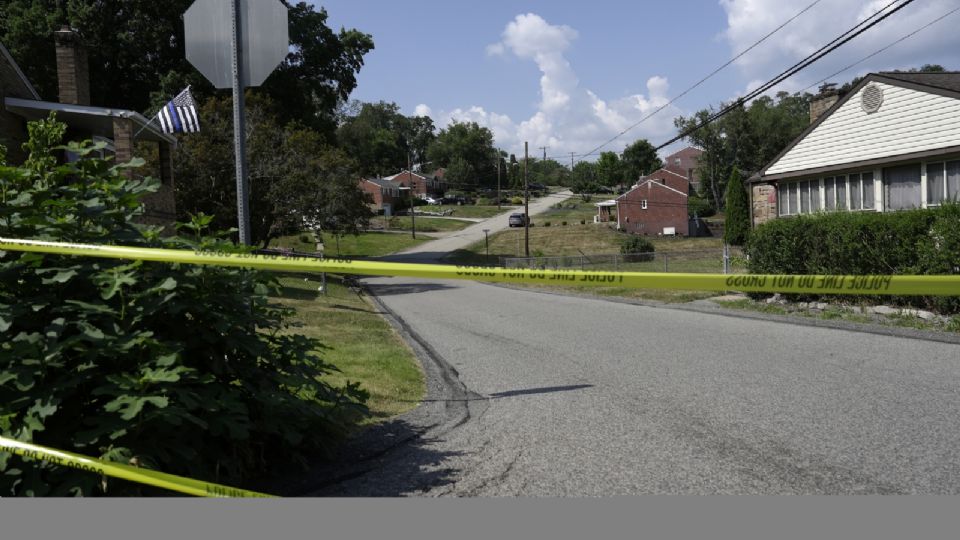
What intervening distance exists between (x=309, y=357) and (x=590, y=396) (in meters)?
3.74

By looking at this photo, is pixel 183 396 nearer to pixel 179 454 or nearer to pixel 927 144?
pixel 179 454

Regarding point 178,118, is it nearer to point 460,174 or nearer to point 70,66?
point 70,66

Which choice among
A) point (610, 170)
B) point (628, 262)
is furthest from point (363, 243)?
point (610, 170)

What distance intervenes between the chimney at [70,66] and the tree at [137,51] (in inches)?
592

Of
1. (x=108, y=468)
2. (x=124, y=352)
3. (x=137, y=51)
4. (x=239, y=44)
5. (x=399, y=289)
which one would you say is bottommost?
(x=399, y=289)

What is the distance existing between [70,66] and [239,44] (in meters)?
20.8

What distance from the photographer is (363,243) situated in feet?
231

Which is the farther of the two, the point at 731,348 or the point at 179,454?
the point at 731,348

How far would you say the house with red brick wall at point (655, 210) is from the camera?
7875 cm

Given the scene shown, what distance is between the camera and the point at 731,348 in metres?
11.1

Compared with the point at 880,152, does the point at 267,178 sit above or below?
above

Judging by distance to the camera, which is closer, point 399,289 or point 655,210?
point 399,289

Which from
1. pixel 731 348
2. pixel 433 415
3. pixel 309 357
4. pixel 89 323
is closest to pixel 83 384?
pixel 89 323

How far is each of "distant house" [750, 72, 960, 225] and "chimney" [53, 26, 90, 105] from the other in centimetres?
2328
